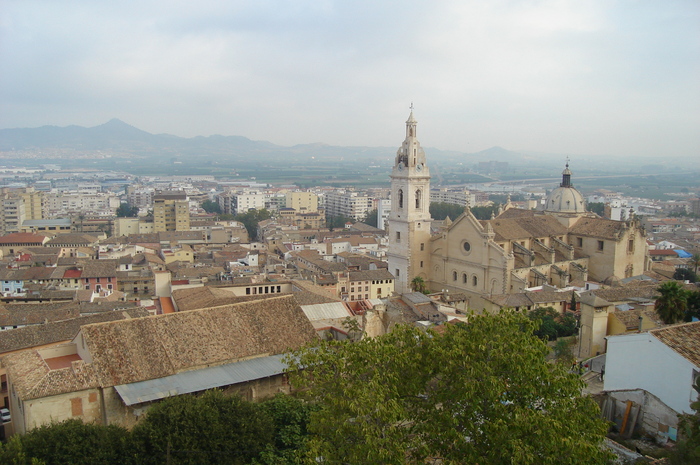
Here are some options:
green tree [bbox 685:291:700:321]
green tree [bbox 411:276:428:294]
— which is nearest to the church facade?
green tree [bbox 411:276:428:294]

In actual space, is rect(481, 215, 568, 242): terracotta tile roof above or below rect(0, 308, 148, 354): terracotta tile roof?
above

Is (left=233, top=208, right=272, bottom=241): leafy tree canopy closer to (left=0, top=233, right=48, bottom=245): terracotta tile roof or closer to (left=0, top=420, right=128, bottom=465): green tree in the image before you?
(left=0, top=233, right=48, bottom=245): terracotta tile roof

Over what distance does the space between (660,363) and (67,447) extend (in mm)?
17919

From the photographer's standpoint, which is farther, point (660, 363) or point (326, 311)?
point (326, 311)

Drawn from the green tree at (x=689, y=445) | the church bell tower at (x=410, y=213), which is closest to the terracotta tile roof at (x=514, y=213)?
the church bell tower at (x=410, y=213)

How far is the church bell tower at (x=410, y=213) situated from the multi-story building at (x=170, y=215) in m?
60.3

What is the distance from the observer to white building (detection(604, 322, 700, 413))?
1831cm

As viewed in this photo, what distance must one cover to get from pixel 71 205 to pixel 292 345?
147155 millimetres

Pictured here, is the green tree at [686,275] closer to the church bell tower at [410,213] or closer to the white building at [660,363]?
the church bell tower at [410,213]

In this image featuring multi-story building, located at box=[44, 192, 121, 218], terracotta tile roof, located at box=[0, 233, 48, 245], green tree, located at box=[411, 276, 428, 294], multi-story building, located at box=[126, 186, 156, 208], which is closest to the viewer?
green tree, located at box=[411, 276, 428, 294]

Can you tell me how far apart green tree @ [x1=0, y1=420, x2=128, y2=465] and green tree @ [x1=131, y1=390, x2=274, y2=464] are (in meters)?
0.67

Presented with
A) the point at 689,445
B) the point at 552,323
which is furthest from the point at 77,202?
the point at 689,445

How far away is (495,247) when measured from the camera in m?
47.4

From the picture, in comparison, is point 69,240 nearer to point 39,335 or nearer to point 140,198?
point 39,335
